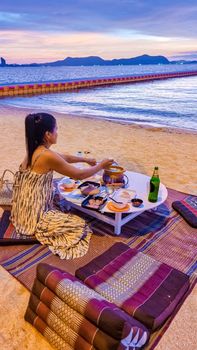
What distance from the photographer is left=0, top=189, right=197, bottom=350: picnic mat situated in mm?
2838

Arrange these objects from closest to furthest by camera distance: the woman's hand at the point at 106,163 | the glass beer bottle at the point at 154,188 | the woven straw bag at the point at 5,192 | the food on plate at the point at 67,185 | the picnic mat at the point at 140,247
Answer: the picnic mat at the point at 140,247 < the glass beer bottle at the point at 154,188 < the woman's hand at the point at 106,163 < the food on plate at the point at 67,185 < the woven straw bag at the point at 5,192

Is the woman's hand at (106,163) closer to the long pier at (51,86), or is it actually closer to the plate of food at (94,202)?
the plate of food at (94,202)

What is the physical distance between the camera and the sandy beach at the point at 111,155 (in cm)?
215

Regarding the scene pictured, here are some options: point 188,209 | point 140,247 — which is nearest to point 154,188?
point 140,247

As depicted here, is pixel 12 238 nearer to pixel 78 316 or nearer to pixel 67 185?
pixel 67 185

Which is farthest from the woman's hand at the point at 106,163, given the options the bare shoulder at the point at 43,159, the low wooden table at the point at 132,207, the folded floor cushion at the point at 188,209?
the folded floor cushion at the point at 188,209

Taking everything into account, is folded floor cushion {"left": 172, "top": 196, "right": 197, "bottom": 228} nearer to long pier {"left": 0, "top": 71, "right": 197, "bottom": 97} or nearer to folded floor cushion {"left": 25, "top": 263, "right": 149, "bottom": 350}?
folded floor cushion {"left": 25, "top": 263, "right": 149, "bottom": 350}

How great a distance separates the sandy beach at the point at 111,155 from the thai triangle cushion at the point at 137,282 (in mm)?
146

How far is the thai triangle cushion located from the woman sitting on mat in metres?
0.38

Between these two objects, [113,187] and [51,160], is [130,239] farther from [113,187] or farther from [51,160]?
[51,160]

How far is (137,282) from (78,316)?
0.84m

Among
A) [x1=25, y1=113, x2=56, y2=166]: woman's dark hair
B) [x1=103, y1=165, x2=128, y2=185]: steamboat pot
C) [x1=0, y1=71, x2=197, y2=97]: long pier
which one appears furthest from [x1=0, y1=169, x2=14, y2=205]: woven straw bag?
[x1=0, y1=71, x2=197, y2=97]: long pier

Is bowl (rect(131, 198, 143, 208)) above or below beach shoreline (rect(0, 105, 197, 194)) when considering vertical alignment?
above

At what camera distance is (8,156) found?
6.32m
